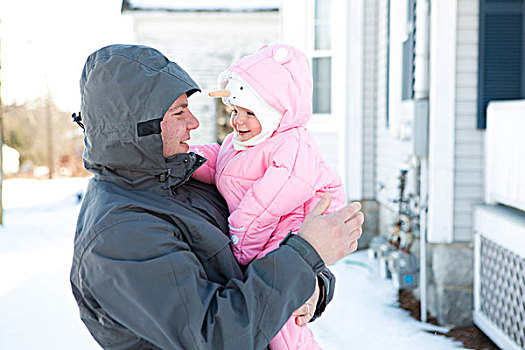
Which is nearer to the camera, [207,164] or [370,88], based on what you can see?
[207,164]

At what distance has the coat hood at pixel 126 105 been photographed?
4.59 feet

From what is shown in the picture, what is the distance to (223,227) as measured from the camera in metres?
1.72

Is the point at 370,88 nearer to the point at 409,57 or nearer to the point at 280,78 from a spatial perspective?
the point at 409,57

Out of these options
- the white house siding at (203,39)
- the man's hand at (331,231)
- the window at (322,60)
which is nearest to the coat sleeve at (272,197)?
the man's hand at (331,231)

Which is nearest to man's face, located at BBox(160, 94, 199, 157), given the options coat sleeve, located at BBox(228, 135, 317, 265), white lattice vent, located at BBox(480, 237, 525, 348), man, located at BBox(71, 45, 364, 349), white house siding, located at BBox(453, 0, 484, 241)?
man, located at BBox(71, 45, 364, 349)

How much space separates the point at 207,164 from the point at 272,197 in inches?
13.8

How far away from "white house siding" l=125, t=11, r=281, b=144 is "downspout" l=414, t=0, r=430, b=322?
→ 849 cm

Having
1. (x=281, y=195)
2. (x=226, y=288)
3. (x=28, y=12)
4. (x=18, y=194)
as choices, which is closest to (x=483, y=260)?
(x=281, y=195)

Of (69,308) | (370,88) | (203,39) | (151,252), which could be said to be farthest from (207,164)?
(203,39)

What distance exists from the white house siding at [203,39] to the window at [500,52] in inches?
357

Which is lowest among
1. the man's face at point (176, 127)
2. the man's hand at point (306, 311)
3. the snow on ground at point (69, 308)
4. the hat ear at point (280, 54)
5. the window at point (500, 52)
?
the snow on ground at point (69, 308)

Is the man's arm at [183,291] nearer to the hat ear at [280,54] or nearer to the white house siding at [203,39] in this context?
the hat ear at [280,54]

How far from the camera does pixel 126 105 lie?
54.9 inches

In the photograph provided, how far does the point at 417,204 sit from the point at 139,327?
435cm
